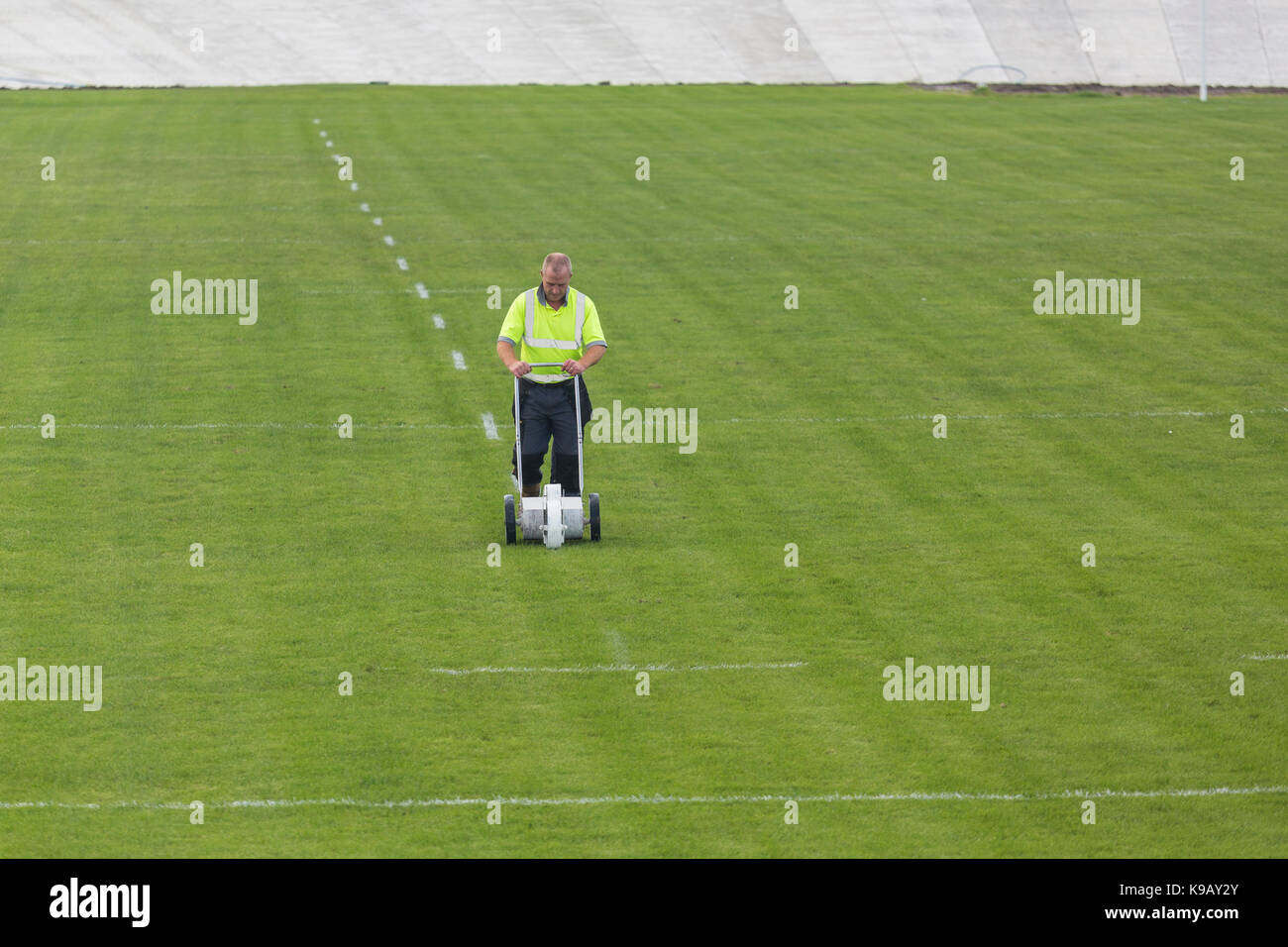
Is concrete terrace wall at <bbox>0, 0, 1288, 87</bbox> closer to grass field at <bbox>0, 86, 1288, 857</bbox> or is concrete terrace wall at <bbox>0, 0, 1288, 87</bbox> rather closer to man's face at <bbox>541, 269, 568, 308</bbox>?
grass field at <bbox>0, 86, 1288, 857</bbox>

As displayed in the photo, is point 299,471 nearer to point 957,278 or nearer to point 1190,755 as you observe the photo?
point 1190,755

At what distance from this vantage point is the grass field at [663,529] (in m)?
11.4

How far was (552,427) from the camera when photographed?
16.7 metres

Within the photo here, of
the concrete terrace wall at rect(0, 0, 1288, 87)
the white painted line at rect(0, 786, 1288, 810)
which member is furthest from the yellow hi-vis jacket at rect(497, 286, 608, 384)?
the concrete terrace wall at rect(0, 0, 1288, 87)

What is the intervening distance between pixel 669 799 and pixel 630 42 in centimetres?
5804

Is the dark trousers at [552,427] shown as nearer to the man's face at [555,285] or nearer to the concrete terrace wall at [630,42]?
the man's face at [555,285]

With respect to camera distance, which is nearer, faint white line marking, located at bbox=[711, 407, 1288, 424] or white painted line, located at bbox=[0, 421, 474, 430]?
white painted line, located at bbox=[0, 421, 474, 430]

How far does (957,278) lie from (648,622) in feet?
57.0

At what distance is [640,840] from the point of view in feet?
Answer: 34.9

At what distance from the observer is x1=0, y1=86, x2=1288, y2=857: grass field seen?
37.4 ft

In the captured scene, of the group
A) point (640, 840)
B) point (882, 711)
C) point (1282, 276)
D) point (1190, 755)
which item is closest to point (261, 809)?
point (640, 840)

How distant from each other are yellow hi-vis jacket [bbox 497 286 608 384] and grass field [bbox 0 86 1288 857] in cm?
173

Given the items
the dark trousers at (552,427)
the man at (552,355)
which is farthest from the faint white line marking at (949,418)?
the man at (552,355)

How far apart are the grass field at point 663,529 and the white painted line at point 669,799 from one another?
0.04 m
